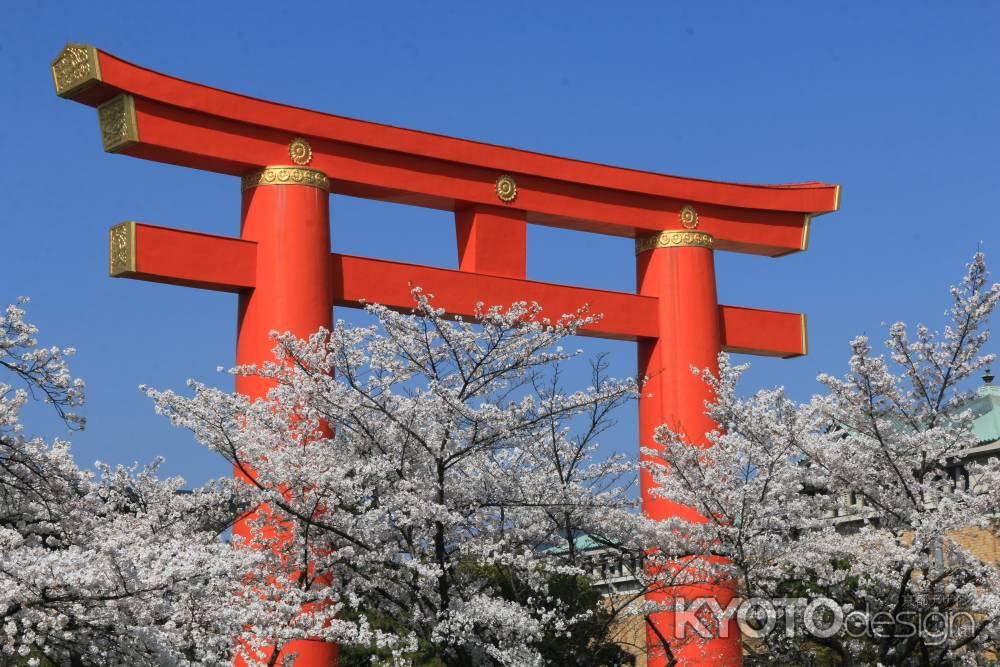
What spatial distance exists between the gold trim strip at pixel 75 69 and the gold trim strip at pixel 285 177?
2.36 metres

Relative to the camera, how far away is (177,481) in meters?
17.2

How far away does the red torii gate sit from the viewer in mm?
16922

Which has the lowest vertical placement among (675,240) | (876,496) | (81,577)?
(81,577)

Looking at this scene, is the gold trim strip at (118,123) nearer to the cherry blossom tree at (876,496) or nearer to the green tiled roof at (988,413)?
→ the cherry blossom tree at (876,496)

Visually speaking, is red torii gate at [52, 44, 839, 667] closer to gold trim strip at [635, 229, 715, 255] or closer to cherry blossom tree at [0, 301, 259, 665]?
gold trim strip at [635, 229, 715, 255]

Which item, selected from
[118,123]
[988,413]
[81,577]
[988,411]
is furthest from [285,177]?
[988,413]

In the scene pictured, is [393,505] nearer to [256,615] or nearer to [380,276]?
[256,615]

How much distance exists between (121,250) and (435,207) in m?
4.73

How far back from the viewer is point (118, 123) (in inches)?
660

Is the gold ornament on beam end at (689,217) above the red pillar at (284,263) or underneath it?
above

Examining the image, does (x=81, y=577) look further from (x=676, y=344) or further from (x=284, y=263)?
(x=676, y=344)

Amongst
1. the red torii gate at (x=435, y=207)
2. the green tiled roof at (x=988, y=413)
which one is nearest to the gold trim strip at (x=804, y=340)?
the red torii gate at (x=435, y=207)

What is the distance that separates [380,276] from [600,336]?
383cm

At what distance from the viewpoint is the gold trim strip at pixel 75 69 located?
53.9 feet
